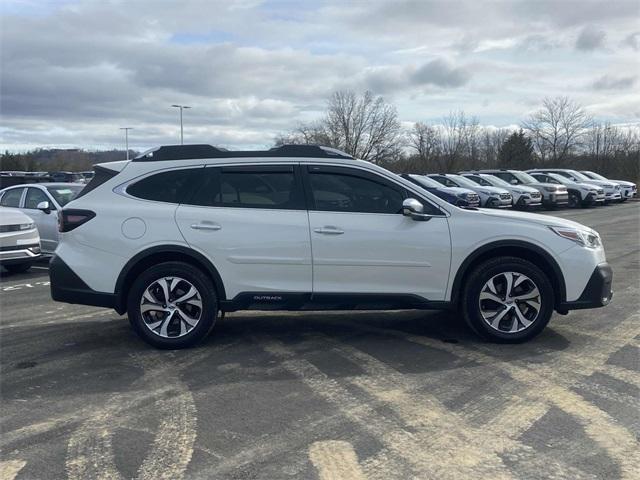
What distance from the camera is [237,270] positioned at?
5500 mm

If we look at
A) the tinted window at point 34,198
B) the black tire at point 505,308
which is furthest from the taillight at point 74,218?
the tinted window at point 34,198

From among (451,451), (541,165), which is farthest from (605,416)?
(541,165)

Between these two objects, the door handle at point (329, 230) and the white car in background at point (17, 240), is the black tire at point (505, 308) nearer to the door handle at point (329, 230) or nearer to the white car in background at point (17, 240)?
the door handle at point (329, 230)

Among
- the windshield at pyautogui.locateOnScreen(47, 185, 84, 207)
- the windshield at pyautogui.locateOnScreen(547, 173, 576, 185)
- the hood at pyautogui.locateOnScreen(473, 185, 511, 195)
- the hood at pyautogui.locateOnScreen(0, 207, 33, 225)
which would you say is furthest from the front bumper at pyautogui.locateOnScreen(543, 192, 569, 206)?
the hood at pyautogui.locateOnScreen(0, 207, 33, 225)

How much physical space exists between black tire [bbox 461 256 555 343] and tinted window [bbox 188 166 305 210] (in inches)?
68.5

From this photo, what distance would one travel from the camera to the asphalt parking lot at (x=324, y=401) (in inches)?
134

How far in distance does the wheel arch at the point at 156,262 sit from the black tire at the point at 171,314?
0.06 m

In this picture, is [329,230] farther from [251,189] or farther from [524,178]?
[524,178]

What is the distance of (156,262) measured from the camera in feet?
18.3

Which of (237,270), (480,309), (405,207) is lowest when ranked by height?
(480,309)

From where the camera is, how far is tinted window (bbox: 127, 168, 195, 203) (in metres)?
5.64

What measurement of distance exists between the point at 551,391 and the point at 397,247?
1.77 metres

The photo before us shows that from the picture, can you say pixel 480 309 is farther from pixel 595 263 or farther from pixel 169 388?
pixel 169 388

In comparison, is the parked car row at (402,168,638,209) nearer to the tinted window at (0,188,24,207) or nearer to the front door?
the front door
